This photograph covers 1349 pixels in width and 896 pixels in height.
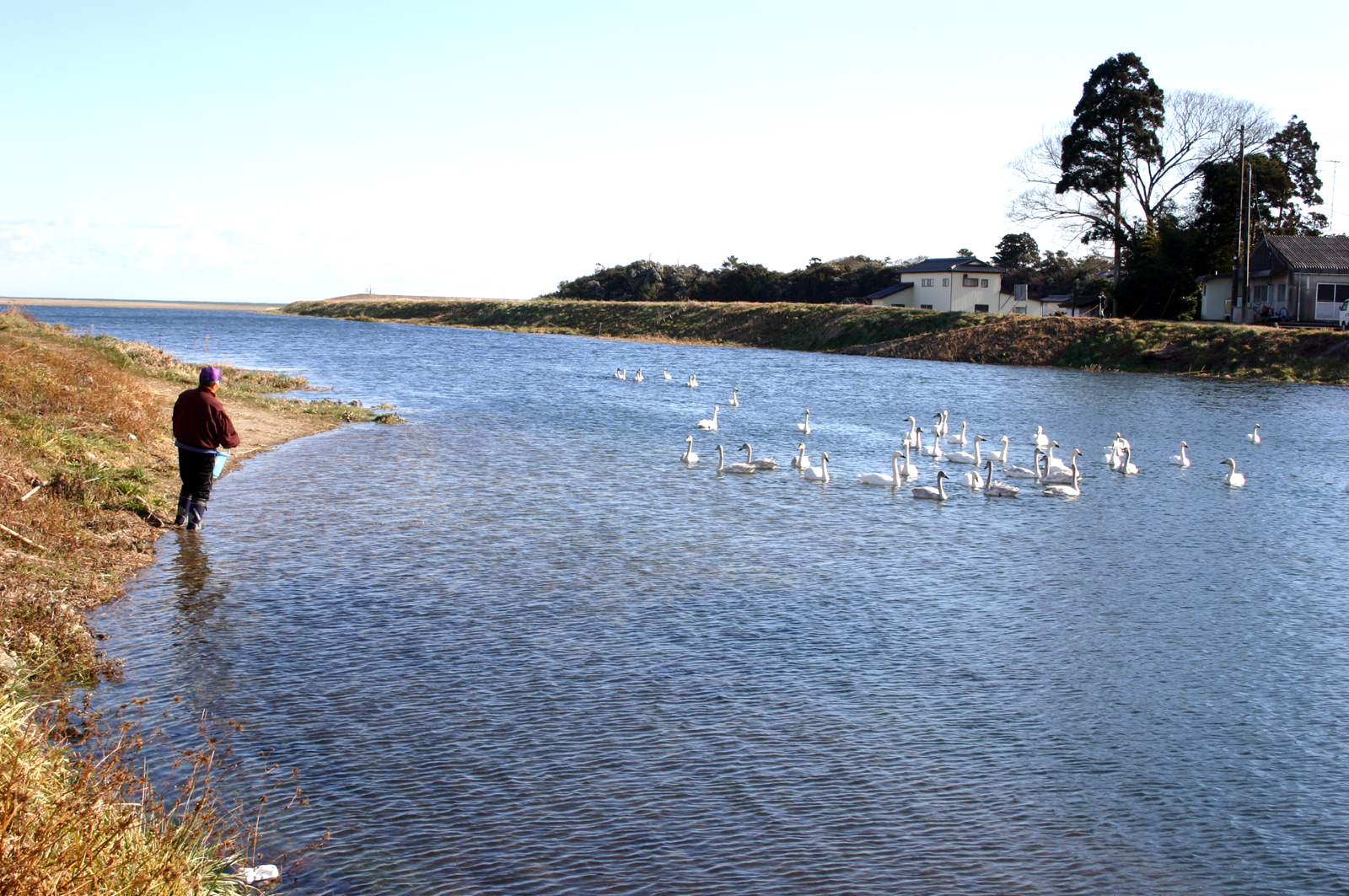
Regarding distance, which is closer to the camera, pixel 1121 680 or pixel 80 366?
pixel 1121 680

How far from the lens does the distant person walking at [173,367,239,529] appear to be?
1313 cm

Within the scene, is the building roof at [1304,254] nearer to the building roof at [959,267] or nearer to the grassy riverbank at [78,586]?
the building roof at [959,267]

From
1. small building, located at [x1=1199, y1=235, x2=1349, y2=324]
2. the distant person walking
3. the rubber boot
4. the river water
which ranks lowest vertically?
the river water

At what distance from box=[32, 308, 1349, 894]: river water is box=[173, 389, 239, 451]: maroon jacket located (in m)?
1.31

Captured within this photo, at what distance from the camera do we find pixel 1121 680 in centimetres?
1010

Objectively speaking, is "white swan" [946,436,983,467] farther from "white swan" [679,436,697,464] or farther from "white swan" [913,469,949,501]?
"white swan" [679,436,697,464]

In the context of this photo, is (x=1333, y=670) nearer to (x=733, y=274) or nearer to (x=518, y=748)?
(x=518, y=748)

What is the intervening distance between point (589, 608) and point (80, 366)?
13.2 metres

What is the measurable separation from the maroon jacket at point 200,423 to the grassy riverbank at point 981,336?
1767 inches

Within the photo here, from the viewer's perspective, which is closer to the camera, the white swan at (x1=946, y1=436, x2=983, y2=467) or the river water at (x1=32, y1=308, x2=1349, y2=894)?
the river water at (x1=32, y1=308, x2=1349, y2=894)

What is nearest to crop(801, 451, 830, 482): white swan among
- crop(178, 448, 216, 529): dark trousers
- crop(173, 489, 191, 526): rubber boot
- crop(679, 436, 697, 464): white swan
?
crop(679, 436, 697, 464): white swan

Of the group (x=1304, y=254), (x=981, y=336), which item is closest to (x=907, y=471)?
(x=981, y=336)

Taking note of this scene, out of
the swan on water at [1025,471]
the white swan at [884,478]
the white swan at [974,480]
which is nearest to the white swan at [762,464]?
the white swan at [884,478]

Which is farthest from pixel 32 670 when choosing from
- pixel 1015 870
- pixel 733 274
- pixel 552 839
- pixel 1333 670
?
pixel 733 274
